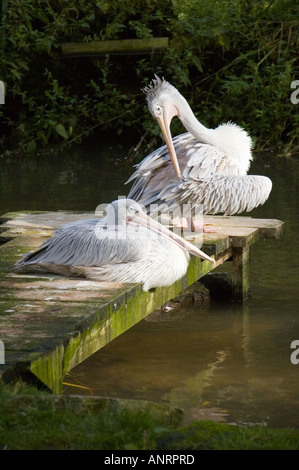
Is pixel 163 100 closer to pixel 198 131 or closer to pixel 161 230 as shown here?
pixel 198 131

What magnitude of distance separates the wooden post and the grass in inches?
132

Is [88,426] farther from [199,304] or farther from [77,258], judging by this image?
[199,304]

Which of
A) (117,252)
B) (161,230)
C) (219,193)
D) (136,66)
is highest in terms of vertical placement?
(136,66)

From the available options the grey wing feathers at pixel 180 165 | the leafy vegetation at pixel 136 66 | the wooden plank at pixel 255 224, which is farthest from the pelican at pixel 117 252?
the leafy vegetation at pixel 136 66

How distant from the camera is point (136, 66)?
1363cm

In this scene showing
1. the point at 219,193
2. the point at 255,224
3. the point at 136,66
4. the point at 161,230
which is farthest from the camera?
the point at 136,66

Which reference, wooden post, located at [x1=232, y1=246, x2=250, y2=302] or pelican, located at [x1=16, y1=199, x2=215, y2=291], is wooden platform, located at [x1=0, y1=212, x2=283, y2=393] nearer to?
pelican, located at [x1=16, y1=199, x2=215, y2=291]

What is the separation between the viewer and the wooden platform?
4184 millimetres

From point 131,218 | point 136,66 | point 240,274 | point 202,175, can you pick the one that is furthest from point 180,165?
point 136,66

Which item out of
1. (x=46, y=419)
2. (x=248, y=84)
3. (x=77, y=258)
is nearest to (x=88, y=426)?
(x=46, y=419)

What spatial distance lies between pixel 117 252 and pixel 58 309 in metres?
0.59

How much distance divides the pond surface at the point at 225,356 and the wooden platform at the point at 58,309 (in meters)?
0.40

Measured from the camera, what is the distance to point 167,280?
5.36 m
